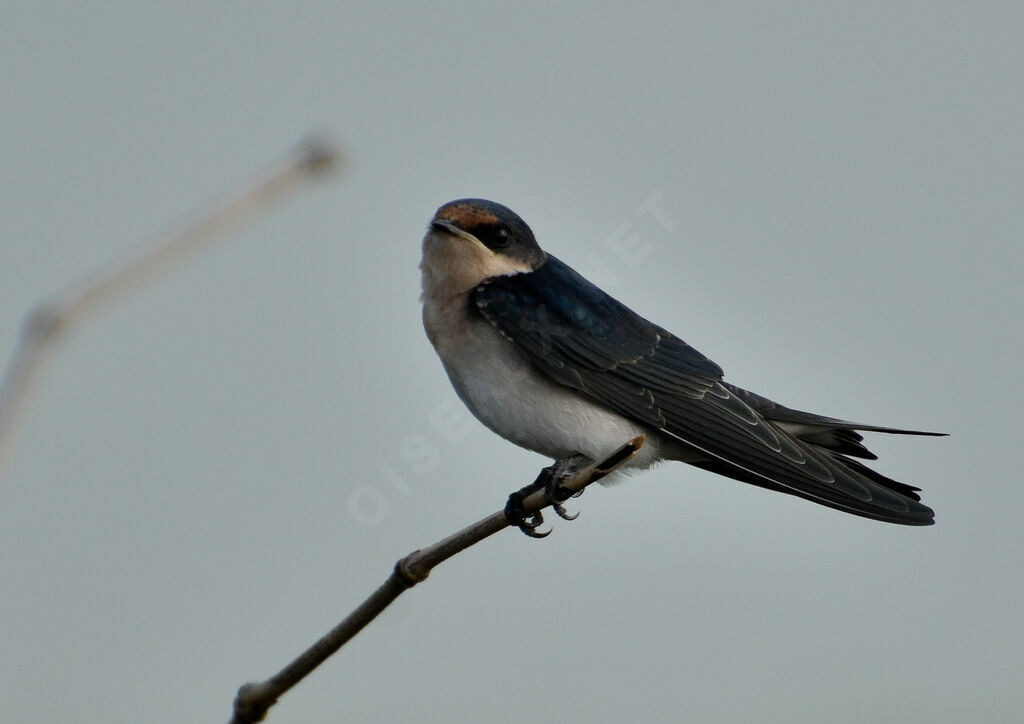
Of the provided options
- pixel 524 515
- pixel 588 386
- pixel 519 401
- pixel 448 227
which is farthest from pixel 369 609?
pixel 448 227

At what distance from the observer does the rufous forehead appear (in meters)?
3.96

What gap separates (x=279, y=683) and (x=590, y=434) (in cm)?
226

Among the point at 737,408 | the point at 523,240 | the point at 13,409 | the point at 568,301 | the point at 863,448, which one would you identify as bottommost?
the point at 863,448

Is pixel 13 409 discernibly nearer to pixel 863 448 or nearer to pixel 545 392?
pixel 545 392

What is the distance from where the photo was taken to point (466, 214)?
398 cm

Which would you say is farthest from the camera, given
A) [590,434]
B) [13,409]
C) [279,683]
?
[590,434]

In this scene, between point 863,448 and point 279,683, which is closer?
point 279,683

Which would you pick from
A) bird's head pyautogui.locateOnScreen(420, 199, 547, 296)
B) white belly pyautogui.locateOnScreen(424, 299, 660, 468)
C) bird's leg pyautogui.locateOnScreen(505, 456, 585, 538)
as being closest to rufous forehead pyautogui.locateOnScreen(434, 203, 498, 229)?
bird's head pyautogui.locateOnScreen(420, 199, 547, 296)

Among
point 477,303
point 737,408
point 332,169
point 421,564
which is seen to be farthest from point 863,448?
point 332,169

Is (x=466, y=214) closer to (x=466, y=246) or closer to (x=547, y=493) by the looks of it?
(x=466, y=246)

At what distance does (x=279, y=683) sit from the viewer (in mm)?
1500

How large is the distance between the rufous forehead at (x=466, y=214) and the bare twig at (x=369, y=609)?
6.15 feet

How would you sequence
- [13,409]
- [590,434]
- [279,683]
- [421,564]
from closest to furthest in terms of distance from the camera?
[13,409]
[279,683]
[421,564]
[590,434]

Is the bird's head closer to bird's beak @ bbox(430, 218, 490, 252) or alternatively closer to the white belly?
bird's beak @ bbox(430, 218, 490, 252)
